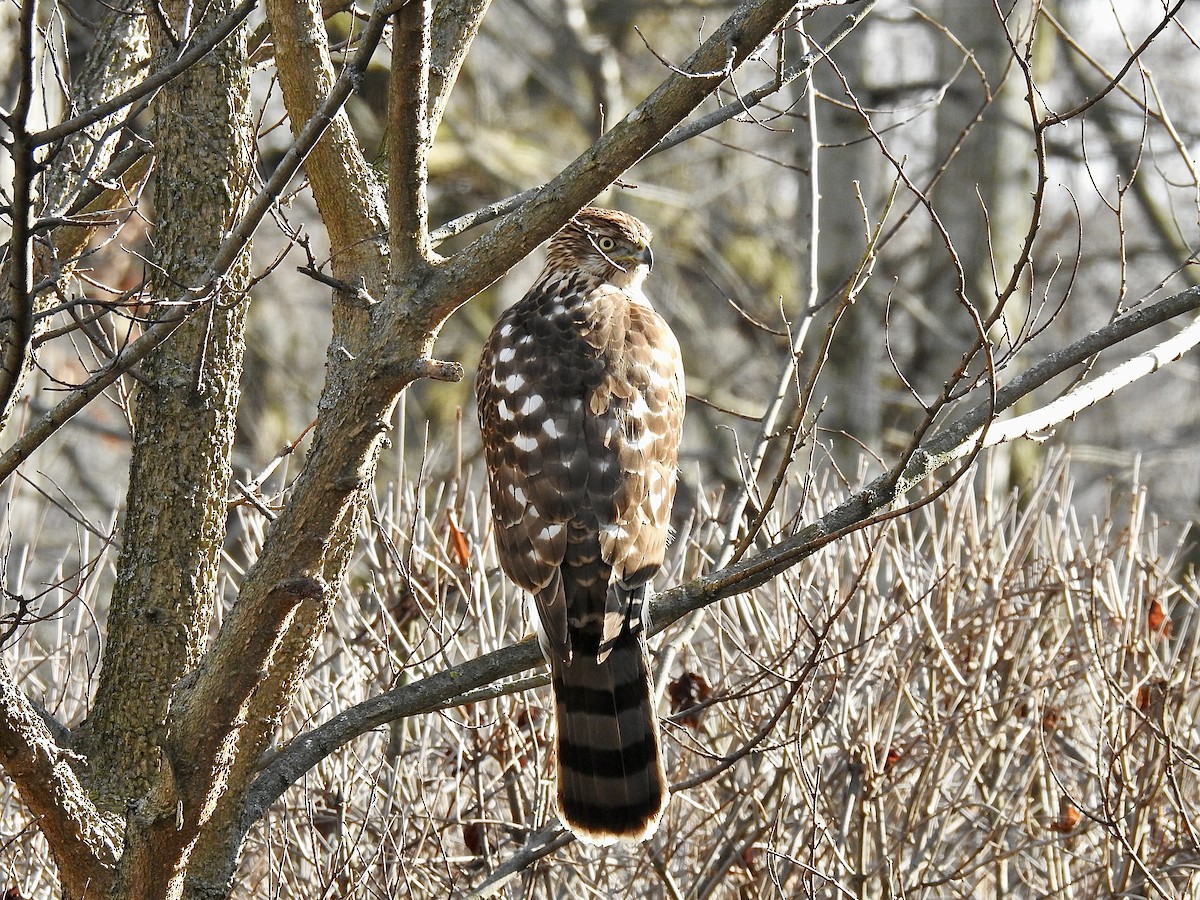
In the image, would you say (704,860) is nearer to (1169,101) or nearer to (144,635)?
(144,635)

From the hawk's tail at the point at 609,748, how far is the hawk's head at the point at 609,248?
141 cm

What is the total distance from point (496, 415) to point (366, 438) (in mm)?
1443

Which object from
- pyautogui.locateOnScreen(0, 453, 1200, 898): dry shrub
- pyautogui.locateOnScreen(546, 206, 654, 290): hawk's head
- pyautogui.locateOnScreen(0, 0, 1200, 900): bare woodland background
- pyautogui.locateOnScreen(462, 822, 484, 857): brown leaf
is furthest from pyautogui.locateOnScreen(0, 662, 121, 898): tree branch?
pyautogui.locateOnScreen(546, 206, 654, 290): hawk's head

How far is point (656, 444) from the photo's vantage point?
399 centimetres

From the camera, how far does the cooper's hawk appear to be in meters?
3.57

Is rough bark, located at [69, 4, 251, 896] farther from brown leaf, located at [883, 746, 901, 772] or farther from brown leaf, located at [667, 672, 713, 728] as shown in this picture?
brown leaf, located at [883, 746, 901, 772]

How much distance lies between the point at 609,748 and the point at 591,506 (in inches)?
26.2

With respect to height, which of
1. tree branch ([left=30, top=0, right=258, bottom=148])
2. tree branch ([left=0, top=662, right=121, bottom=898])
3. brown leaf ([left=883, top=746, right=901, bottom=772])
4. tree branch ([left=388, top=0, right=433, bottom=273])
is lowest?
tree branch ([left=0, top=662, right=121, bottom=898])

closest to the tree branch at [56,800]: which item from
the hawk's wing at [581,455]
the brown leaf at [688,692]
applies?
the hawk's wing at [581,455]

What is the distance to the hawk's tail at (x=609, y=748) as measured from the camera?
352cm

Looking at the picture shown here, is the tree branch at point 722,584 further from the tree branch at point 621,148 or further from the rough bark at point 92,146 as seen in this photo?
the rough bark at point 92,146

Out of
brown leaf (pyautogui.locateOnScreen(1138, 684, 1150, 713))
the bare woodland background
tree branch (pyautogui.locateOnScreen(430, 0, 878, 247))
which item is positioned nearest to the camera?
the bare woodland background

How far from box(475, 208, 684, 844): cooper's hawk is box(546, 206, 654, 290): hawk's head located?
23 centimetres

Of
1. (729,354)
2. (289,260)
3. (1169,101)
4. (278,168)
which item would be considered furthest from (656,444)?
(1169,101)
